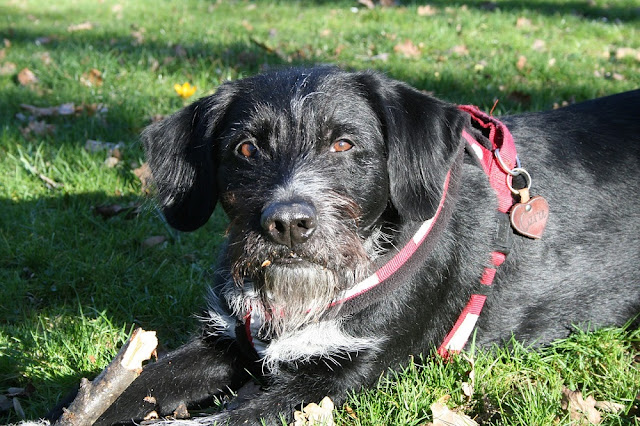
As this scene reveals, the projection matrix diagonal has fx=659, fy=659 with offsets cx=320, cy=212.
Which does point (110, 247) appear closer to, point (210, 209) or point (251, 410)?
point (210, 209)


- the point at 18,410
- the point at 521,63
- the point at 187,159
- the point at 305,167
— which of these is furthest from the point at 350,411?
the point at 521,63

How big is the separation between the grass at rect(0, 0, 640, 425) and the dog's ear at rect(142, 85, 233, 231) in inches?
28.9

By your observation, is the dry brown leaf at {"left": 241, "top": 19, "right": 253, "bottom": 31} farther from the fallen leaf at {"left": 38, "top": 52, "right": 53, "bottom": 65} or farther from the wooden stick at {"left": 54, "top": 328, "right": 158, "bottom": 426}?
the wooden stick at {"left": 54, "top": 328, "right": 158, "bottom": 426}

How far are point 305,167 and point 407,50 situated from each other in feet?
16.2

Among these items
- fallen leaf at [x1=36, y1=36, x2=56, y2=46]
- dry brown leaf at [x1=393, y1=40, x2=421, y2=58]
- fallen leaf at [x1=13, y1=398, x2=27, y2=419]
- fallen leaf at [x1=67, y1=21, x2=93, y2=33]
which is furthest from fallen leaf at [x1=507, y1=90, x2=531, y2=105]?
fallen leaf at [x1=67, y1=21, x2=93, y2=33]

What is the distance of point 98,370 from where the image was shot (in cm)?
305

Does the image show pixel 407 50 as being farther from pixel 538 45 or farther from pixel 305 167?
pixel 305 167

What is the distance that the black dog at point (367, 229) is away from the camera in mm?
2564

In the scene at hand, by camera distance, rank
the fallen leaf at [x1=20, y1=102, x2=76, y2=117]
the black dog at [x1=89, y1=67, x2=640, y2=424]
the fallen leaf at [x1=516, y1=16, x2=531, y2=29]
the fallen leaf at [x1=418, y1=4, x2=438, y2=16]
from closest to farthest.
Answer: the black dog at [x1=89, y1=67, x2=640, y2=424] < the fallen leaf at [x1=20, y1=102, x2=76, y2=117] < the fallen leaf at [x1=516, y1=16, x2=531, y2=29] < the fallen leaf at [x1=418, y1=4, x2=438, y2=16]

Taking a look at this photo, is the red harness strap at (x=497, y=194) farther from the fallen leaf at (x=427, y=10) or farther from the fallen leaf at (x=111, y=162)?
the fallen leaf at (x=427, y=10)

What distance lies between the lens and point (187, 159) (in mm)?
2908

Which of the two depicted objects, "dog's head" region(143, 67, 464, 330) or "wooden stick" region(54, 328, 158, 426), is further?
"dog's head" region(143, 67, 464, 330)

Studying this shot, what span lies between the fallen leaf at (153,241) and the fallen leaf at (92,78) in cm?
276

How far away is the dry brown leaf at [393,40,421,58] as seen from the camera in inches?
279
